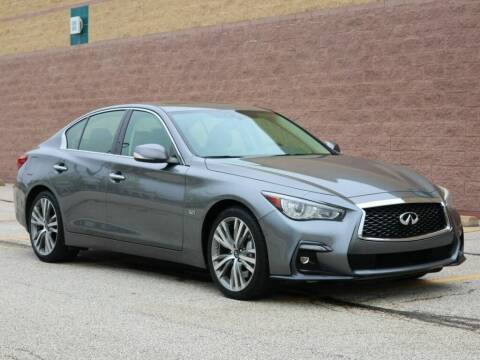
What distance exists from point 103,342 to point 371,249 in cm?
206

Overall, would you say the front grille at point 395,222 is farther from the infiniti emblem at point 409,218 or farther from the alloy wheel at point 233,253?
the alloy wheel at point 233,253

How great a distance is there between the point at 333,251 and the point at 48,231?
3.72 meters

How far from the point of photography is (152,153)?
25.0ft

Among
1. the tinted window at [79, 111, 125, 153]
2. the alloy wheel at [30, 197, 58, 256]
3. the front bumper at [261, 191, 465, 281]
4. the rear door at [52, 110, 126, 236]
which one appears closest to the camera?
the front bumper at [261, 191, 465, 281]

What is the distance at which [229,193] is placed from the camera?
22.9 ft

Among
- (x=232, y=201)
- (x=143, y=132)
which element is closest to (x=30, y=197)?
(x=143, y=132)

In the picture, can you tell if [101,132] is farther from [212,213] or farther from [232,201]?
[232,201]

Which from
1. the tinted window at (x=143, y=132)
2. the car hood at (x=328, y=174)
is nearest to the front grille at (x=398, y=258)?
the car hood at (x=328, y=174)

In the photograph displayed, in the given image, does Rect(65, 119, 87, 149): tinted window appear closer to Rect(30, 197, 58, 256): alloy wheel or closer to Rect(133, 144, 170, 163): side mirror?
Rect(30, 197, 58, 256): alloy wheel

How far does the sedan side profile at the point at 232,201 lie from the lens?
21.6 feet

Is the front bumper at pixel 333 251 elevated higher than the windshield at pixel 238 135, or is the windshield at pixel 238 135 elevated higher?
the windshield at pixel 238 135

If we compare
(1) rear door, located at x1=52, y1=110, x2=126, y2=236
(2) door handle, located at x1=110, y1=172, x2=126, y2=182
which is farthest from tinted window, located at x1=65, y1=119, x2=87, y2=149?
(2) door handle, located at x1=110, y1=172, x2=126, y2=182

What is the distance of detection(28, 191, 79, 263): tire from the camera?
903 cm

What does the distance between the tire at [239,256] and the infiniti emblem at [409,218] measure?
1.03 m
